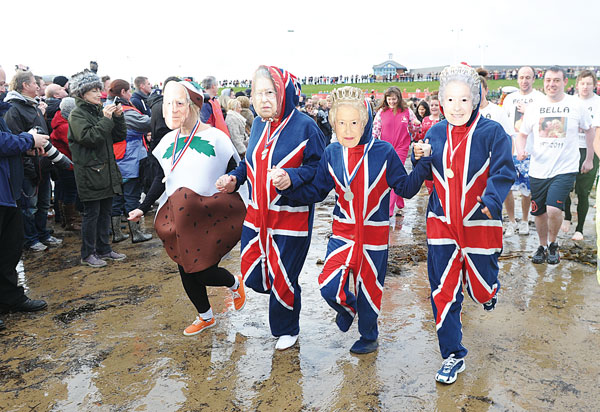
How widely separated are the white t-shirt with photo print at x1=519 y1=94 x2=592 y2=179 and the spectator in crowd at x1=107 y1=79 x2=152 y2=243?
479 centimetres

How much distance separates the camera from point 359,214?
3.22 m

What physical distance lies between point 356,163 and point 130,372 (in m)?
2.10

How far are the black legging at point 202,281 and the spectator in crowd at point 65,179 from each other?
134 inches

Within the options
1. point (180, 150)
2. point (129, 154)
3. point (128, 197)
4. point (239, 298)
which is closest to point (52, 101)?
point (129, 154)

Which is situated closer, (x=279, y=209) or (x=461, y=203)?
(x=461, y=203)

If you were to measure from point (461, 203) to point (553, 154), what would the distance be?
281cm

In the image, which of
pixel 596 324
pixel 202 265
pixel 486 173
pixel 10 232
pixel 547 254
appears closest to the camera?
pixel 486 173

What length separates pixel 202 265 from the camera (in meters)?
3.59

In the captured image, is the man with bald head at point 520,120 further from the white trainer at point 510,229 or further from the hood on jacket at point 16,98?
the hood on jacket at point 16,98

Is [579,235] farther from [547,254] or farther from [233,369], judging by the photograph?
[233,369]

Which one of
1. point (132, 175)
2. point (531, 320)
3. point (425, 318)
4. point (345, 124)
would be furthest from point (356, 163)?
point (132, 175)

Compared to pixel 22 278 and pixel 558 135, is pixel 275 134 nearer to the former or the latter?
pixel 558 135

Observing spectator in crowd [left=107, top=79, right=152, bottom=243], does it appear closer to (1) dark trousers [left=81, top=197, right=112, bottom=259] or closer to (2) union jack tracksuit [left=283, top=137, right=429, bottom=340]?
(1) dark trousers [left=81, top=197, right=112, bottom=259]

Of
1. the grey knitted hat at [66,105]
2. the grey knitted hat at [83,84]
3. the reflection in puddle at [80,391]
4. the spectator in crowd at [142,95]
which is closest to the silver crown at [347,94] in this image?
the reflection in puddle at [80,391]
